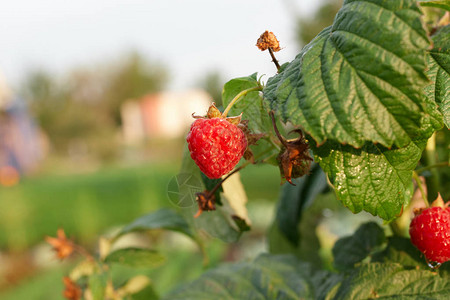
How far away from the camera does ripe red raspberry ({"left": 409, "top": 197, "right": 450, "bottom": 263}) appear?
0.42m

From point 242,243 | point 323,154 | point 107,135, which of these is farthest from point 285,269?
point 107,135

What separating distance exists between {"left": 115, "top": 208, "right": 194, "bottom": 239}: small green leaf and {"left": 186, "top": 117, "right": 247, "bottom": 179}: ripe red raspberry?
29 centimetres

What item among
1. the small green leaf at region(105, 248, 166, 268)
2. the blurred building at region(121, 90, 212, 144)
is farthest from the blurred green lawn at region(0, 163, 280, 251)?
the blurred building at region(121, 90, 212, 144)

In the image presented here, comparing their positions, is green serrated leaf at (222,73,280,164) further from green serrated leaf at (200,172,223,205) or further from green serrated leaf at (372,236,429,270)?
green serrated leaf at (372,236,429,270)

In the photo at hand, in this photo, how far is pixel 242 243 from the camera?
5031 millimetres

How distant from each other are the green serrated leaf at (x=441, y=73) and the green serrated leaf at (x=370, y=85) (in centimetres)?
6

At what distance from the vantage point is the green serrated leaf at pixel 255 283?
59 centimetres

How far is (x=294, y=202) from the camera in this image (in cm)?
75

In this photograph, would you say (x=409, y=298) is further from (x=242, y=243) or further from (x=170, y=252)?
(x=242, y=243)

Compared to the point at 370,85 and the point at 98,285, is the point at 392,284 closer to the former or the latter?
the point at 370,85

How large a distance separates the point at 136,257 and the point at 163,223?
3.0 inches

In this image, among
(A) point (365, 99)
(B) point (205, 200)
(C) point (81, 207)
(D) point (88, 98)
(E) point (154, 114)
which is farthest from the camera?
(D) point (88, 98)

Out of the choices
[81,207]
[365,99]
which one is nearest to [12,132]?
[81,207]

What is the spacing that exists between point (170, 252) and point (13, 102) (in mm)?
9656
